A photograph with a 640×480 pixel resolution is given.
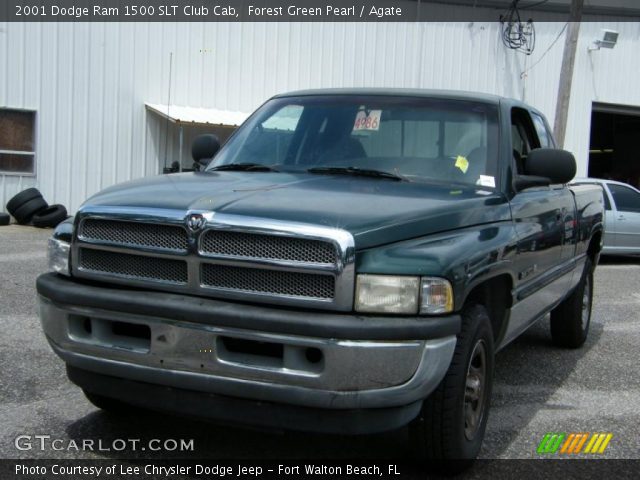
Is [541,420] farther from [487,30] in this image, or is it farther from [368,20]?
[487,30]

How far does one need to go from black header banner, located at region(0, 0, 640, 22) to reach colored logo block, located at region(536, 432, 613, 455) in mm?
14719

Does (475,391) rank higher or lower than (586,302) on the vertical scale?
higher

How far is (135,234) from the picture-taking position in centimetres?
337

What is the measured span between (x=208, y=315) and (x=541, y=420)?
7.92 feet

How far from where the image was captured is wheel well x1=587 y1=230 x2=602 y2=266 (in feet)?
22.0

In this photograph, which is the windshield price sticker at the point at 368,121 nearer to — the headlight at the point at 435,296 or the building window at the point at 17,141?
the headlight at the point at 435,296

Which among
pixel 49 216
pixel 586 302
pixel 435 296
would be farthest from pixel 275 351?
pixel 49 216

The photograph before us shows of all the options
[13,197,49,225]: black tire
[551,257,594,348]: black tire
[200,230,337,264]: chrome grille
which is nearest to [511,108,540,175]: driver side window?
[551,257,594,348]: black tire

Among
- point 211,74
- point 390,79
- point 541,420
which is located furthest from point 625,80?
Result: point 541,420

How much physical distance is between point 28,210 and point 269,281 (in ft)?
42.8

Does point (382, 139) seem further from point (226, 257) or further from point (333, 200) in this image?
point (226, 257)

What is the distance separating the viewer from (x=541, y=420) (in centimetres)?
455

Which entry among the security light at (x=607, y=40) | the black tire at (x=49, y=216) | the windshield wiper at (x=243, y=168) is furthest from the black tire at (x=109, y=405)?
the security light at (x=607, y=40)

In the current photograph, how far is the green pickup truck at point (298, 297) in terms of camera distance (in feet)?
9.93
